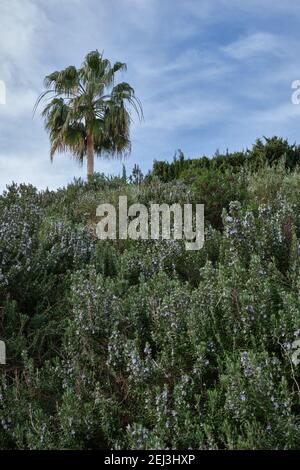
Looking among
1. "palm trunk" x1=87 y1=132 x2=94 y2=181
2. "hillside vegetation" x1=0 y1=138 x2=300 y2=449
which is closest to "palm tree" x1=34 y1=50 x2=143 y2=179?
"palm trunk" x1=87 y1=132 x2=94 y2=181

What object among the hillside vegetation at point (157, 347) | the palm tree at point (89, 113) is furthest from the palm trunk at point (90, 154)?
the hillside vegetation at point (157, 347)

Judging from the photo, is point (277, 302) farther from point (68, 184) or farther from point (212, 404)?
point (68, 184)

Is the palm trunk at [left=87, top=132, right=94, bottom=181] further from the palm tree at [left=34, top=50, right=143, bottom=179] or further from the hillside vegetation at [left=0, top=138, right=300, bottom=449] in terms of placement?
the hillside vegetation at [left=0, top=138, right=300, bottom=449]

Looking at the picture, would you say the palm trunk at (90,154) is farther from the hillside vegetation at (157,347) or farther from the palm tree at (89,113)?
the hillside vegetation at (157,347)

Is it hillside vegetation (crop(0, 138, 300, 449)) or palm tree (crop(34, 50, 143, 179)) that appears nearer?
hillside vegetation (crop(0, 138, 300, 449))

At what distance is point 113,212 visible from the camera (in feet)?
25.5

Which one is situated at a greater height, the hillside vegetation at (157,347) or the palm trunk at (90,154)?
the palm trunk at (90,154)

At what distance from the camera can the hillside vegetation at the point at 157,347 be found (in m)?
2.75

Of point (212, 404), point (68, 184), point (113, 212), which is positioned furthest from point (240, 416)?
point (68, 184)

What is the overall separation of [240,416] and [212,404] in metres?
0.15

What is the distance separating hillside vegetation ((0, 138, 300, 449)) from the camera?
2.75 m

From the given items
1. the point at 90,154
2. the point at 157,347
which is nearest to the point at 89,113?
the point at 90,154

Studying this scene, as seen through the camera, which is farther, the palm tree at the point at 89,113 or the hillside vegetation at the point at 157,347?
the palm tree at the point at 89,113
